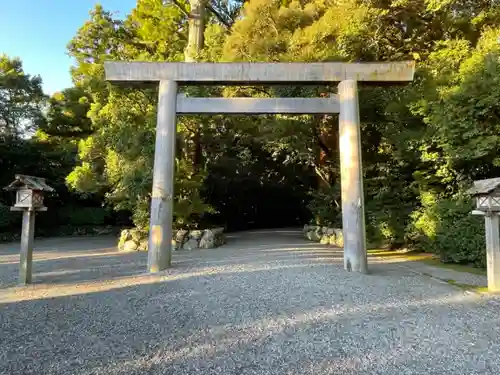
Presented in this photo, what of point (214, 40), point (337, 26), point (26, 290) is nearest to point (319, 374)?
point (26, 290)

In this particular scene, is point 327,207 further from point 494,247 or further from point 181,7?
point 181,7

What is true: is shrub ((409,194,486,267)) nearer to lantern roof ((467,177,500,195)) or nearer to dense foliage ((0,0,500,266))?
dense foliage ((0,0,500,266))

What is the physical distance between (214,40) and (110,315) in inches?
370

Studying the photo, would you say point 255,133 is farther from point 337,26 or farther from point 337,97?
point 337,97

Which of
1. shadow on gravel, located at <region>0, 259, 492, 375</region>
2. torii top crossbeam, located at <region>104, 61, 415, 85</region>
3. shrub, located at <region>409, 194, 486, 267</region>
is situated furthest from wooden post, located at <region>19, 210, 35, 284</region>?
shrub, located at <region>409, 194, 486, 267</region>

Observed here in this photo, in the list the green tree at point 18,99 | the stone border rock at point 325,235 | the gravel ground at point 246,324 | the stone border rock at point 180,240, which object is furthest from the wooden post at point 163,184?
the green tree at point 18,99

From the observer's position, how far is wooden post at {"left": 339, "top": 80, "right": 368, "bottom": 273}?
607cm

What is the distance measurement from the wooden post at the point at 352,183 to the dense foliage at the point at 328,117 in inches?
90.7

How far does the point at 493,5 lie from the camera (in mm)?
8250

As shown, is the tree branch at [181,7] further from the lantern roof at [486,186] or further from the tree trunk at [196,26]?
the lantern roof at [486,186]

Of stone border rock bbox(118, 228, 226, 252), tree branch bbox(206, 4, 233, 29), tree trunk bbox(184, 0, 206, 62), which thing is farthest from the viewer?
tree branch bbox(206, 4, 233, 29)

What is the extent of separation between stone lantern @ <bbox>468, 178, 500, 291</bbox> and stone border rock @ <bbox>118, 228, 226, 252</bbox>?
685 centimetres

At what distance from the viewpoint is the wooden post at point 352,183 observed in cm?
607

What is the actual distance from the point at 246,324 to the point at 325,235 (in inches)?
355
